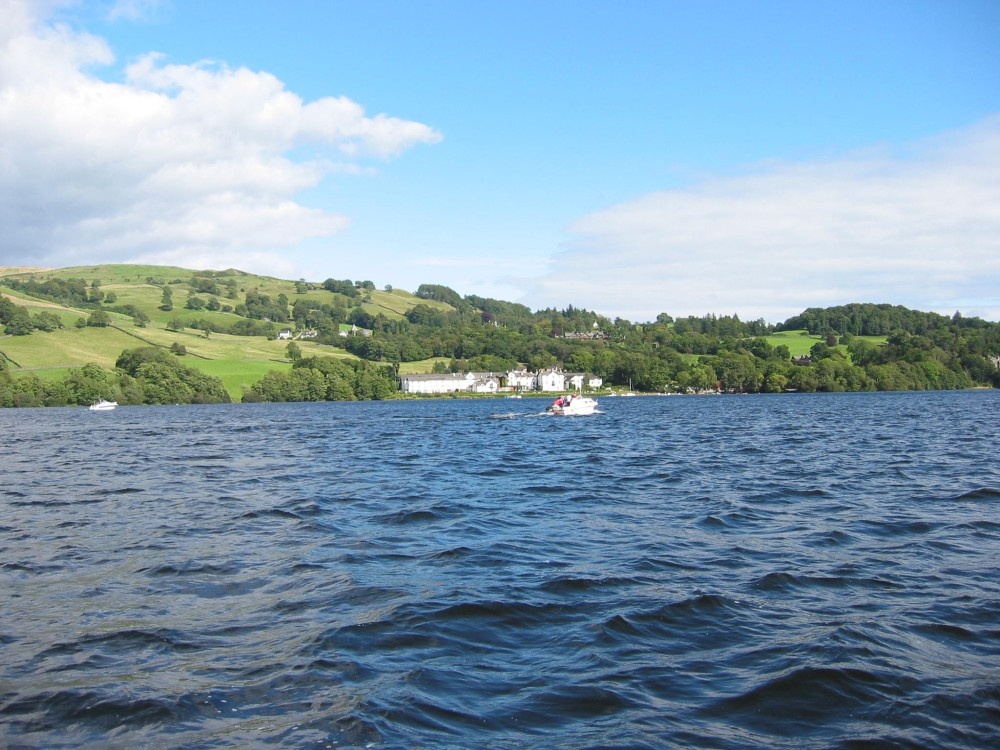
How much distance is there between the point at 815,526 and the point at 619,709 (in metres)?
12.6

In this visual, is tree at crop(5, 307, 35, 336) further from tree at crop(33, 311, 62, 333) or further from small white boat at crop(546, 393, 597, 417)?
small white boat at crop(546, 393, 597, 417)

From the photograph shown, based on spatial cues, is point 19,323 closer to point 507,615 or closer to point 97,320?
point 97,320

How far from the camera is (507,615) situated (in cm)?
1250

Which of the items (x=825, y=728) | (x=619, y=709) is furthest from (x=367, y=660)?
(x=825, y=728)

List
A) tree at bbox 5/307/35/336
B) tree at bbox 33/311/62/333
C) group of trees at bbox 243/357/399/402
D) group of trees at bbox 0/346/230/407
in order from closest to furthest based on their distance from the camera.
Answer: group of trees at bbox 0/346/230/407
group of trees at bbox 243/357/399/402
tree at bbox 5/307/35/336
tree at bbox 33/311/62/333

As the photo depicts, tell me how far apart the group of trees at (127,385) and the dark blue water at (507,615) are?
12703 cm

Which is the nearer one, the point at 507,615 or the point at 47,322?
the point at 507,615

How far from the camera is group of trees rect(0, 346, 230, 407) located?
138m

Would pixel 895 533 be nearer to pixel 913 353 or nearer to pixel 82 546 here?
pixel 82 546

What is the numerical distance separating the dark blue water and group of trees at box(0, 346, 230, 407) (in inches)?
5001

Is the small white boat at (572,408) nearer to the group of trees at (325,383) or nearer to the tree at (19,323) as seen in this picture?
the group of trees at (325,383)

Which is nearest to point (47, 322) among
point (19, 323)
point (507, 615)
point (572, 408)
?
point (19, 323)

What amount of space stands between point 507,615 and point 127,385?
152188 mm

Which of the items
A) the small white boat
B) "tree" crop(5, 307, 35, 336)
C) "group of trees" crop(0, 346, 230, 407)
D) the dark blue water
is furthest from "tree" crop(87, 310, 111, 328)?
the dark blue water
